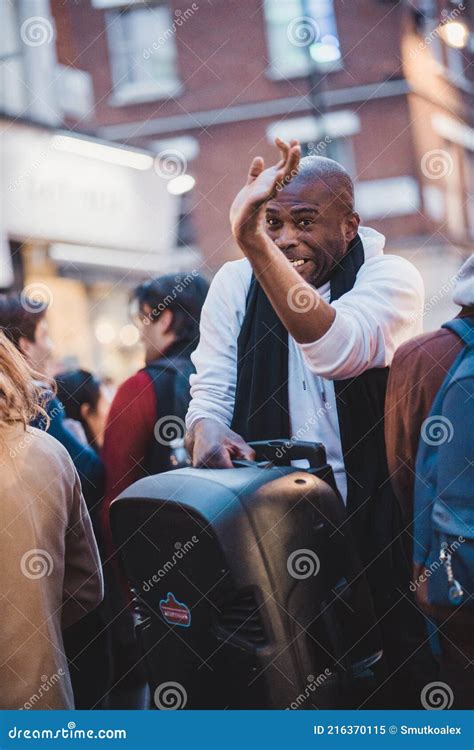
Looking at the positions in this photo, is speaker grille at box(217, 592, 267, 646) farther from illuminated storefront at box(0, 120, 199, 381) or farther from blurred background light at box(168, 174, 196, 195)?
blurred background light at box(168, 174, 196, 195)

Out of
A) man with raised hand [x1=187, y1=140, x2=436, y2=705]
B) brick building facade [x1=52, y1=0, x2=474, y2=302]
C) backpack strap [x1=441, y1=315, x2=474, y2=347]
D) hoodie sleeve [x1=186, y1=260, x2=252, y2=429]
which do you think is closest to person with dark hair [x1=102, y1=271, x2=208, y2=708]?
brick building facade [x1=52, y1=0, x2=474, y2=302]

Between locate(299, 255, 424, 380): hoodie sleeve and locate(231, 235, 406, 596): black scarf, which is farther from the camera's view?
locate(231, 235, 406, 596): black scarf

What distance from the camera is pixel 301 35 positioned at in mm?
2807

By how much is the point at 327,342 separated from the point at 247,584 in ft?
1.87

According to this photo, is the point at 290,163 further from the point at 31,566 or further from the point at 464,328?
the point at 31,566

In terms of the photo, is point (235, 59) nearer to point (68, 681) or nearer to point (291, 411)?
point (291, 411)

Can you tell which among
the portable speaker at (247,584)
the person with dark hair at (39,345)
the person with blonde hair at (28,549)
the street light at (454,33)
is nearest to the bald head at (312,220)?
the portable speaker at (247,584)

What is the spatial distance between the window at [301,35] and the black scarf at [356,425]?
67 centimetres

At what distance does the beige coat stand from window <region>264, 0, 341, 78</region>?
1344 mm

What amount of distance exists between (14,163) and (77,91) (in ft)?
1.03

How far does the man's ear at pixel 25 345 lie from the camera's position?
127 inches

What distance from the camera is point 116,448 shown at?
310 centimetres

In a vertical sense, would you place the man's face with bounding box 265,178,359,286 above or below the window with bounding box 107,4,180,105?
below

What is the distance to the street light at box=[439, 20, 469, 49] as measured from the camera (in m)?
2.72
